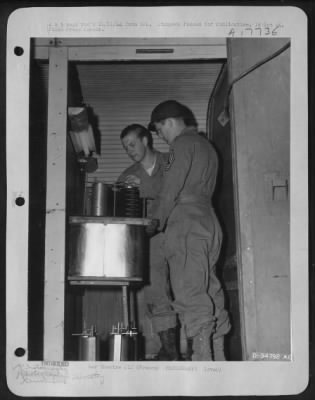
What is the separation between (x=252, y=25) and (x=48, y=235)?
55cm

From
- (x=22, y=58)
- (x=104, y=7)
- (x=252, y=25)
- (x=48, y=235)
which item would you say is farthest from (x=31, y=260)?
(x=252, y=25)

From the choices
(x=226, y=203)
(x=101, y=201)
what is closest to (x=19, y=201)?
(x=101, y=201)

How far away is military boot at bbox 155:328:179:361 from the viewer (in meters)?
1.44

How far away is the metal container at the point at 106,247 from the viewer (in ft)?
4.35

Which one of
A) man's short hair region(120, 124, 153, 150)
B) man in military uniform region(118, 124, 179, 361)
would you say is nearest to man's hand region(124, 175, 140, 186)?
man in military uniform region(118, 124, 179, 361)

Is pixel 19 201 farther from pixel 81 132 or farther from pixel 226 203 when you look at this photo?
pixel 226 203

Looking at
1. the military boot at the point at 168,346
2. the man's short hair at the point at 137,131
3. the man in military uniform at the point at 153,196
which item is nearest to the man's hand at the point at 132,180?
the man in military uniform at the point at 153,196

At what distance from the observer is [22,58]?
111cm

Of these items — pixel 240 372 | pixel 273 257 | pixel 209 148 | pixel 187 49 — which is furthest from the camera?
pixel 209 148

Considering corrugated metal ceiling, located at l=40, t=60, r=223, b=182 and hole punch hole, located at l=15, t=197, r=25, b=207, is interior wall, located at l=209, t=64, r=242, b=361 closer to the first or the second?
corrugated metal ceiling, located at l=40, t=60, r=223, b=182

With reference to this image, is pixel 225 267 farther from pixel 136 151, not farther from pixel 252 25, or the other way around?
pixel 252 25

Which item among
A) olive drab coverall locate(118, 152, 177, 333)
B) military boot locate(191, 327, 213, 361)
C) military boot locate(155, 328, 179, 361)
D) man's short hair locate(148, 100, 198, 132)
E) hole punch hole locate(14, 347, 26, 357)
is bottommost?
military boot locate(155, 328, 179, 361)

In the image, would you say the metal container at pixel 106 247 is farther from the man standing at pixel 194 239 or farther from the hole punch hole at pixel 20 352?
the hole punch hole at pixel 20 352

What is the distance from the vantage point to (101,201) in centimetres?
144
